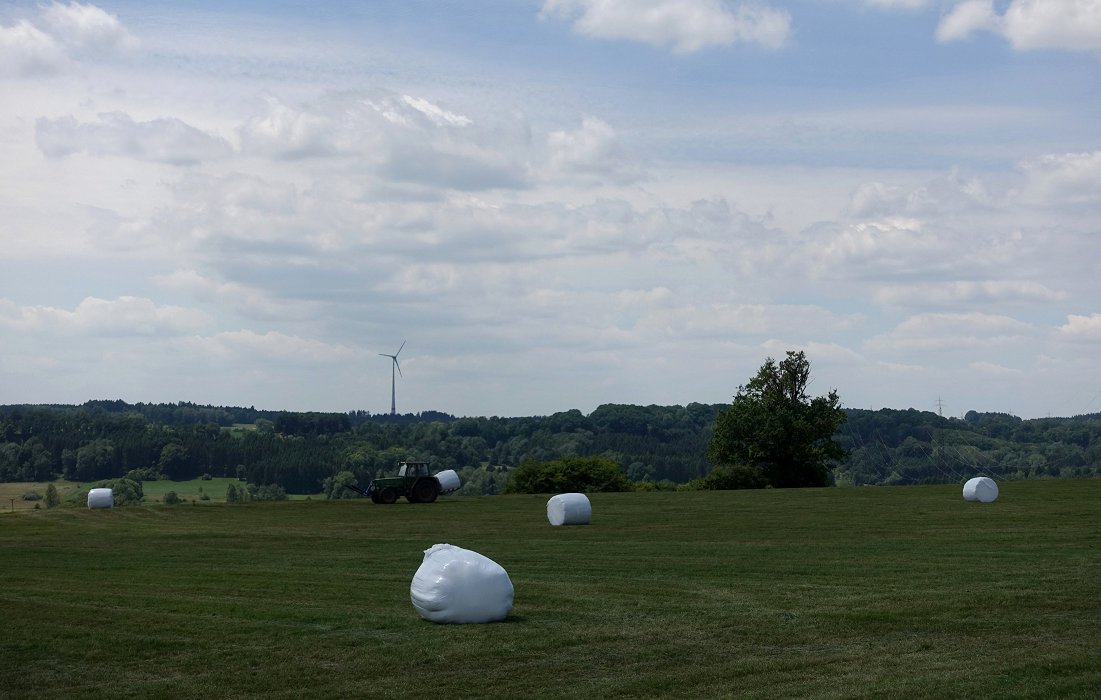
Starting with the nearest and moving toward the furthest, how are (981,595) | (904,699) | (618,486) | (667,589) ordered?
(904,699) < (981,595) < (667,589) < (618,486)

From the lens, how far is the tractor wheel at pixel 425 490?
5119cm

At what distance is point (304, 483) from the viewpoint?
107000 mm

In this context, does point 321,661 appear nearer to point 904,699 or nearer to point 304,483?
point 904,699

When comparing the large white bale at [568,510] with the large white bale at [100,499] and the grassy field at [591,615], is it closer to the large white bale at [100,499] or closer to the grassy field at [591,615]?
the grassy field at [591,615]

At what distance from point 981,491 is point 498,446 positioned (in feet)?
338

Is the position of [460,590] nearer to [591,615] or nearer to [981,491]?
[591,615]

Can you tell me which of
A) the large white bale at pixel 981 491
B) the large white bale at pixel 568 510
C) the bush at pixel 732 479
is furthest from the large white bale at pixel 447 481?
the bush at pixel 732 479

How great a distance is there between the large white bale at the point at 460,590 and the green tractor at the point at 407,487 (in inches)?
1330

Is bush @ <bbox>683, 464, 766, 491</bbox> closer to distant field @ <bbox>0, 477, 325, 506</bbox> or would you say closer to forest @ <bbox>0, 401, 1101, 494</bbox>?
forest @ <bbox>0, 401, 1101, 494</bbox>

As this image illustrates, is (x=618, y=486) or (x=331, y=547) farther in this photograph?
(x=618, y=486)

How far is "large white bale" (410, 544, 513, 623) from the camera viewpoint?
56.9 feet

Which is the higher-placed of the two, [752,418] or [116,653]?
[752,418]

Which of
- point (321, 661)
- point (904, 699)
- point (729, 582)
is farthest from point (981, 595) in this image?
point (321, 661)

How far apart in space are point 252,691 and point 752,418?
205ft
